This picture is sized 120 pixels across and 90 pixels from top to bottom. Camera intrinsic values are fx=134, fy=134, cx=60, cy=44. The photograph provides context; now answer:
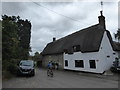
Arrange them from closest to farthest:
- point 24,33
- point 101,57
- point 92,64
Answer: point 101,57 < point 92,64 < point 24,33

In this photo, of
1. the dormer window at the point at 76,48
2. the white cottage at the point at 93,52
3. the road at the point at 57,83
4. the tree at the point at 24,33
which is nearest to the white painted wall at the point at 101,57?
the white cottage at the point at 93,52

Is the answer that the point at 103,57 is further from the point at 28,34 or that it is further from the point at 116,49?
the point at 28,34

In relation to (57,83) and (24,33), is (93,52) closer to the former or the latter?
(57,83)

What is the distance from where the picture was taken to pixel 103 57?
20359 mm

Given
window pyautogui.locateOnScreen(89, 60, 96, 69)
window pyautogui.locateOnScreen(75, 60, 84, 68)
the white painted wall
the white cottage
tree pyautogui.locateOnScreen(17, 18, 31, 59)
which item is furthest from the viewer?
tree pyautogui.locateOnScreen(17, 18, 31, 59)

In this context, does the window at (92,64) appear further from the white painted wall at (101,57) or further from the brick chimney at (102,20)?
the brick chimney at (102,20)

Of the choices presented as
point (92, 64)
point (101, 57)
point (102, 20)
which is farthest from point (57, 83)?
point (102, 20)

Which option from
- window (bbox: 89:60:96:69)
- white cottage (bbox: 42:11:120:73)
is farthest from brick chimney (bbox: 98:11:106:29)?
window (bbox: 89:60:96:69)

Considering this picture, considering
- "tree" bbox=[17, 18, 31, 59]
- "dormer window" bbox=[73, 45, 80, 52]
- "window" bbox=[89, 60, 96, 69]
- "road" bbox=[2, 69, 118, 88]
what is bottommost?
"road" bbox=[2, 69, 118, 88]

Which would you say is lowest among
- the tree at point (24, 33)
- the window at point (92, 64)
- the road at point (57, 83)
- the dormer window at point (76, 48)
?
the road at point (57, 83)

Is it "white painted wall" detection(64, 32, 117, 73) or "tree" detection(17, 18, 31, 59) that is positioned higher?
"tree" detection(17, 18, 31, 59)

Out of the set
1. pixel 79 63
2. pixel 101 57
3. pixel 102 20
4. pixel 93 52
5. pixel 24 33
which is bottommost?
pixel 79 63

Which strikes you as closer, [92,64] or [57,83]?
[57,83]

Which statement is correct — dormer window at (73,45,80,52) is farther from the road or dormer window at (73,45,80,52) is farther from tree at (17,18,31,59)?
tree at (17,18,31,59)
